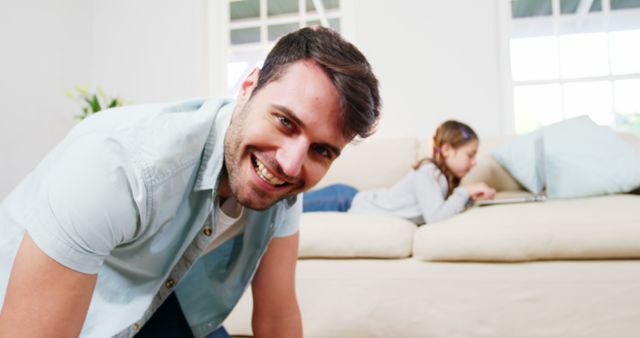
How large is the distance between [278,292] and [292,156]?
1.33ft

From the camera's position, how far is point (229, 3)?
3.72 meters

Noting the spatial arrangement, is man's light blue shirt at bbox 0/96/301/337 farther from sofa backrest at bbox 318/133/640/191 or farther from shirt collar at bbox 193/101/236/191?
sofa backrest at bbox 318/133/640/191

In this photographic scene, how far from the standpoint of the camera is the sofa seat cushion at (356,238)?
1.51 metres

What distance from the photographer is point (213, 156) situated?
79 centimetres

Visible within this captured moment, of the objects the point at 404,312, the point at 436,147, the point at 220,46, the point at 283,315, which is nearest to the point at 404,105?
the point at 436,147

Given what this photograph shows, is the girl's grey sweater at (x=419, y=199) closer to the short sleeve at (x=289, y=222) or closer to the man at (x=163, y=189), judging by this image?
the short sleeve at (x=289, y=222)

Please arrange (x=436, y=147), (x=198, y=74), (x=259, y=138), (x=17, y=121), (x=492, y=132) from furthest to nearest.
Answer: (x=198, y=74), (x=17, y=121), (x=492, y=132), (x=436, y=147), (x=259, y=138)

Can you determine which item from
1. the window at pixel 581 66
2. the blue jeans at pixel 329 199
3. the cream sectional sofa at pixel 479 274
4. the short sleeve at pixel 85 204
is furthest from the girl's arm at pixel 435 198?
the window at pixel 581 66

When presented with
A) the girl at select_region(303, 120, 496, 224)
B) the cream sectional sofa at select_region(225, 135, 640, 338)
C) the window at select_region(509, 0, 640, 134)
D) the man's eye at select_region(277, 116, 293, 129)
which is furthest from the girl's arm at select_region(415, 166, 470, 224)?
the window at select_region(509, 0, 640, 134)

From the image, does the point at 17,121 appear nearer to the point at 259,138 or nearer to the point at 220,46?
the point at 220,46

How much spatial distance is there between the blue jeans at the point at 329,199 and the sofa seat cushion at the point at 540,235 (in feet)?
2.20

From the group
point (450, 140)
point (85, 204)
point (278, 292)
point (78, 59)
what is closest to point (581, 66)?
point (450, 140)

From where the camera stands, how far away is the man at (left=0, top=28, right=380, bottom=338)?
0.61 meters

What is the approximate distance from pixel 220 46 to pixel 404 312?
2.86 m
